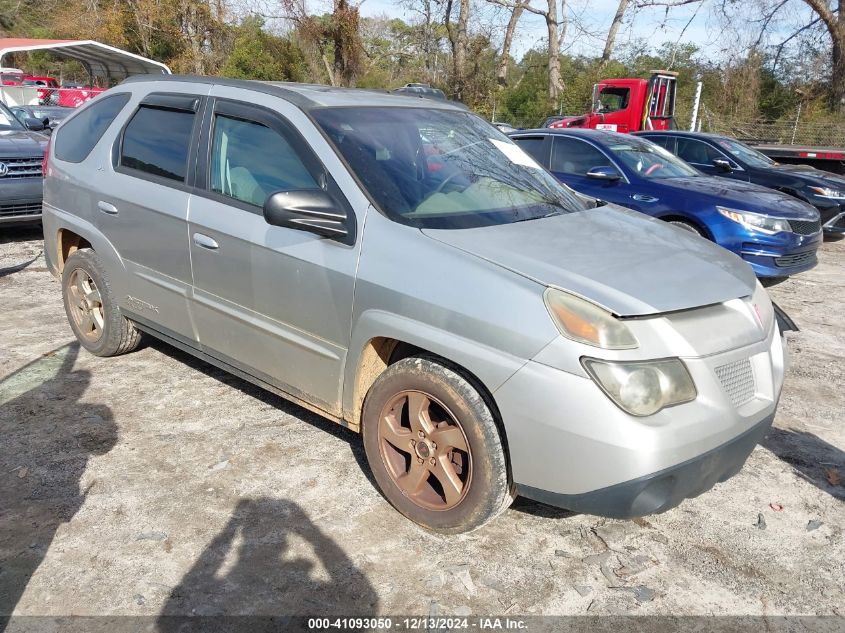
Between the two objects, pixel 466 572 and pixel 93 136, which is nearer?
pixel 466 572

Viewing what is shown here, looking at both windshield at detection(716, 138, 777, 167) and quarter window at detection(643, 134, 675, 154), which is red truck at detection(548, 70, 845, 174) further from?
quarter window at detection(643, 134, 675, 154)

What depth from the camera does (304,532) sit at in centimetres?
296

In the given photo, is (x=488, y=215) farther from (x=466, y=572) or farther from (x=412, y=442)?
(x=466, y=572)

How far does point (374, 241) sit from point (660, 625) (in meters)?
1.82

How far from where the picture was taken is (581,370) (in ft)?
7.86

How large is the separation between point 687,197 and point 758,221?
71 cm

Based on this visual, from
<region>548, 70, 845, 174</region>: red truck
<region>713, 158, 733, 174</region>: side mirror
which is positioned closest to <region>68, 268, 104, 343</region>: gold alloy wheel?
<region>713, 158, 733, 174</region>: side mirror

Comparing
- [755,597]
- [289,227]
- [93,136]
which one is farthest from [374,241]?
[93,136]

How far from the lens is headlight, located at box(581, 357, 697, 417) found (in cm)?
239

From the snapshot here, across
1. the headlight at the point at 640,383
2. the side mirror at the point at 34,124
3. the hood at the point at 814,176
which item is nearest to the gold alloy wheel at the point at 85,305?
the headlight at the point at 640,383

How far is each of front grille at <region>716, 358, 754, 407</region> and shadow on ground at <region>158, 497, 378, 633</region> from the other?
1524 millimetres

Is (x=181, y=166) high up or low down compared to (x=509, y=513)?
up

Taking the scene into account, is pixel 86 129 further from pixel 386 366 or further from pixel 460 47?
pixel 460 47

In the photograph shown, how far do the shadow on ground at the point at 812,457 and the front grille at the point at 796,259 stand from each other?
335cm
